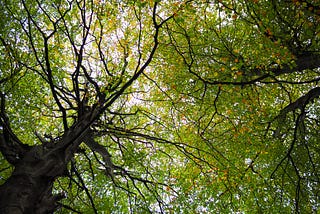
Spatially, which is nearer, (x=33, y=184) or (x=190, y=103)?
(x=33, y=184)

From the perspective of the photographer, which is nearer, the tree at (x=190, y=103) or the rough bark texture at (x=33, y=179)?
the rough bark texture at (x=33, y=179)

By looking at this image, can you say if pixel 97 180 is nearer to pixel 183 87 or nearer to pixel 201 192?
pixel 201 192

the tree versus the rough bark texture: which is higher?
the tree

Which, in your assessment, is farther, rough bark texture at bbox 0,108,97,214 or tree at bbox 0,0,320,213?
tree at bbox 0,0,320,213

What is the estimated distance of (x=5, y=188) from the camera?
366 cm

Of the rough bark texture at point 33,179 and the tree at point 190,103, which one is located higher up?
the tree at point 190,103

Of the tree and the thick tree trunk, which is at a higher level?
the tree

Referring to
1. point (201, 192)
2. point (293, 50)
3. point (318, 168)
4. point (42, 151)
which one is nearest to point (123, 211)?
point (201, 192)

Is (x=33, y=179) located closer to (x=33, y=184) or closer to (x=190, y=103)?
(x=33, y=184)

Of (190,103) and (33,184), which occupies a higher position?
(190,103)

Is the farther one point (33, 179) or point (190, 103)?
point (190, 103)

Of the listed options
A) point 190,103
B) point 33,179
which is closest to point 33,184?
point 33,179

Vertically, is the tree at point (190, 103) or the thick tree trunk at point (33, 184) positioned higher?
the tree at point (190, 103)

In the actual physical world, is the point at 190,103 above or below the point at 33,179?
above
